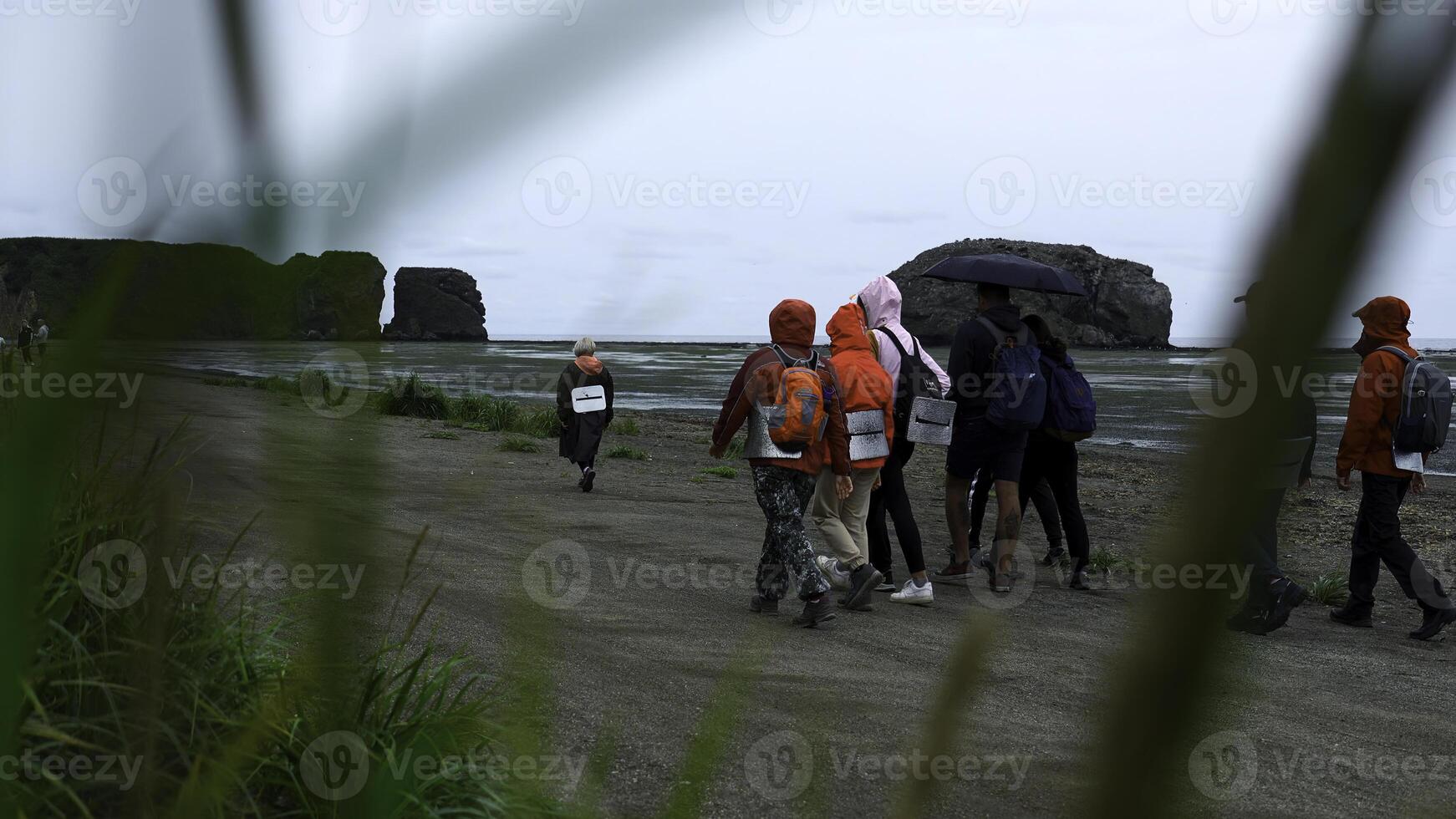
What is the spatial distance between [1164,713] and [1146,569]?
55 mm

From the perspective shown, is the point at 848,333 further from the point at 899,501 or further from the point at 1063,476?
the point at 1063,476

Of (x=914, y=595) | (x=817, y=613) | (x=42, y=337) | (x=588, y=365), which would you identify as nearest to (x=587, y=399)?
(x=588, y=365)

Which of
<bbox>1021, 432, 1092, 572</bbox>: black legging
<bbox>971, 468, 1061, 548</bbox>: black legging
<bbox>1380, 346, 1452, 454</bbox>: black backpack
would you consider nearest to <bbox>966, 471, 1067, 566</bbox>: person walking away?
<bbox>971, 468, 1061, 548</bbox>: black legging

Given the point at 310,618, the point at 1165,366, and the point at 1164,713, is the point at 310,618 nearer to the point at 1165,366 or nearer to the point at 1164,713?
the point at 1164,713

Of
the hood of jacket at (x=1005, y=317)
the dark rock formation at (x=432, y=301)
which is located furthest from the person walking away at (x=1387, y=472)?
the dark rock formation at (x=432, y=301)

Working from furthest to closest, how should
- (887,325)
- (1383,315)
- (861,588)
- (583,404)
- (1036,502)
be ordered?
(583,404) < (1036,502) < (887,325) < (861,588) < (1383,315)

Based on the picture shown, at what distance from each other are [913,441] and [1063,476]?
4.36ft

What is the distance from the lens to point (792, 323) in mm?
6344

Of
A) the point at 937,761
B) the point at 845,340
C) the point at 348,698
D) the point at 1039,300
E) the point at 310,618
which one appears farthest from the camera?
the point at 1039,300

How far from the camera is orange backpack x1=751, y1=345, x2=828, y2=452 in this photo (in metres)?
6.29

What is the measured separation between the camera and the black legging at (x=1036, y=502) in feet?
27.3

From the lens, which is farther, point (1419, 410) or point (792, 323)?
point (1419, 410)

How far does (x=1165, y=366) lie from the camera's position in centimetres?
7019

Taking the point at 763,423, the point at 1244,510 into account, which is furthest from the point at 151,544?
the point at 763,423
